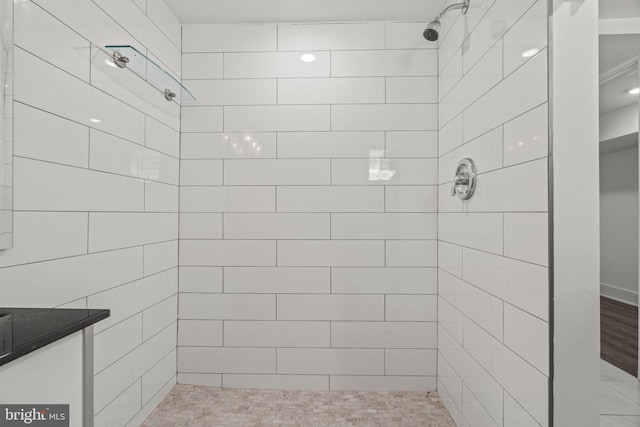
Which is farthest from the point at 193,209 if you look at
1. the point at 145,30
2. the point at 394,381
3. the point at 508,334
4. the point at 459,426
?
the point at 459,426

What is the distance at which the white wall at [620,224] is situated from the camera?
4.23 m

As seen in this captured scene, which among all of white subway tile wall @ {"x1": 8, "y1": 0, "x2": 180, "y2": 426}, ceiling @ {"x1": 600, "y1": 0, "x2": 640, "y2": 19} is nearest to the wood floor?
ceiling @ {"x1": 600, "y1": 0, "x2": 640, "y2": 19}

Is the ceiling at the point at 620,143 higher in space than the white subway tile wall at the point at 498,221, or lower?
higher

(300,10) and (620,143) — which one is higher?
(300,10)

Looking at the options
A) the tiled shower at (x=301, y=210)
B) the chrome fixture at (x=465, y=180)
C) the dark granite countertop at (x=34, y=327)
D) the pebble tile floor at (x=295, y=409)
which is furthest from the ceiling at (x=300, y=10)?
the pebble tile floor at (x=295, y=409)

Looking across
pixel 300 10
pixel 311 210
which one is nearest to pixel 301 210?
pixel 311 210

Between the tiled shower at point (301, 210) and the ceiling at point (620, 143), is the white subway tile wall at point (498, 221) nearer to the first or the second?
the tiled shower at point (301, 210)

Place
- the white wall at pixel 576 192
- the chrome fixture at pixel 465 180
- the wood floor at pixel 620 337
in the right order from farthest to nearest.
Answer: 1. the wood floor at pixel 620 337
2. the chrome fixture at pixel 465 180
3. the white wall at pixel 576 192

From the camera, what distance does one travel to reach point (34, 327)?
0.69 m

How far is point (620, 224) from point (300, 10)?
16.9 feet

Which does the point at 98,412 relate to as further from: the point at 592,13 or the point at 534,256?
the point at 592,13

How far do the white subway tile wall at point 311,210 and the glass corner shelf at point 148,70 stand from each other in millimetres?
220

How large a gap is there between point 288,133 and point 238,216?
575mm

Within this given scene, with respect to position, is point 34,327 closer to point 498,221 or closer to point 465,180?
point 498,221
